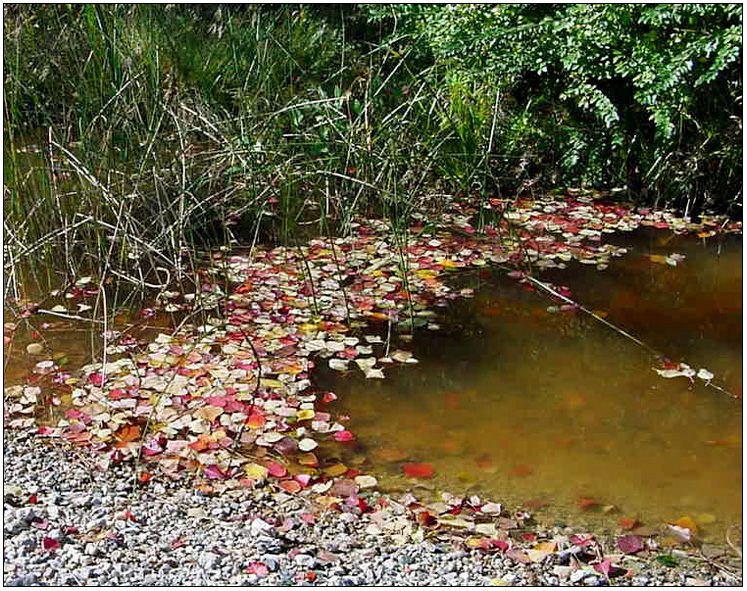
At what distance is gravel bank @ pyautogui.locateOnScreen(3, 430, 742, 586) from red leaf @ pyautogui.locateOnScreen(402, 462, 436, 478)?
0.16 metres

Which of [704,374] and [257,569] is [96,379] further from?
[704,374]

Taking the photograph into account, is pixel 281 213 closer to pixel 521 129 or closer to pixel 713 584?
pixel 521 129

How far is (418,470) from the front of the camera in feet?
8.21

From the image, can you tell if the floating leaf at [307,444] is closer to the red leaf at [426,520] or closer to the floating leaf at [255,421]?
the floating leaf at [255,421]

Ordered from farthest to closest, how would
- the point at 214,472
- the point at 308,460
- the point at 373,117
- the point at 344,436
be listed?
1. the point at 373,117
2. the point at 344,436
3. the point at 308,460
4. the point at 214,472

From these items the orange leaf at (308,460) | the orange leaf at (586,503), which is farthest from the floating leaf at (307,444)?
the orange leaf at (586,503)

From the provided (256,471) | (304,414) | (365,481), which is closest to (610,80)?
(304,414)

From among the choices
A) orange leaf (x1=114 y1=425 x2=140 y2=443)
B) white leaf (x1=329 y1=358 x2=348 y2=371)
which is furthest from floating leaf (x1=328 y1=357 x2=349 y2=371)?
orange leaf (x1=114 y1=425 x2=140 y2=443)

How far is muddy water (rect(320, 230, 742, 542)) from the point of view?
8.00 feet

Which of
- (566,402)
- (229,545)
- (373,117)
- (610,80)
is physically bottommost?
(566,402)

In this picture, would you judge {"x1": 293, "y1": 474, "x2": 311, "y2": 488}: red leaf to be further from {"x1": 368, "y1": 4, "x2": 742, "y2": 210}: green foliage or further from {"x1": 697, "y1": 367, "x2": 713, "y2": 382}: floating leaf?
{"x1": 368, "y1": 4, "x2": 742, "y2": 210}: green foliage

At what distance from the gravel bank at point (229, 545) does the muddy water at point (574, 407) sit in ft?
0.79

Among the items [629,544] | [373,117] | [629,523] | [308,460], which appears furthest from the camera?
[373,117]

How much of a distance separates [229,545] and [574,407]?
1.21m
